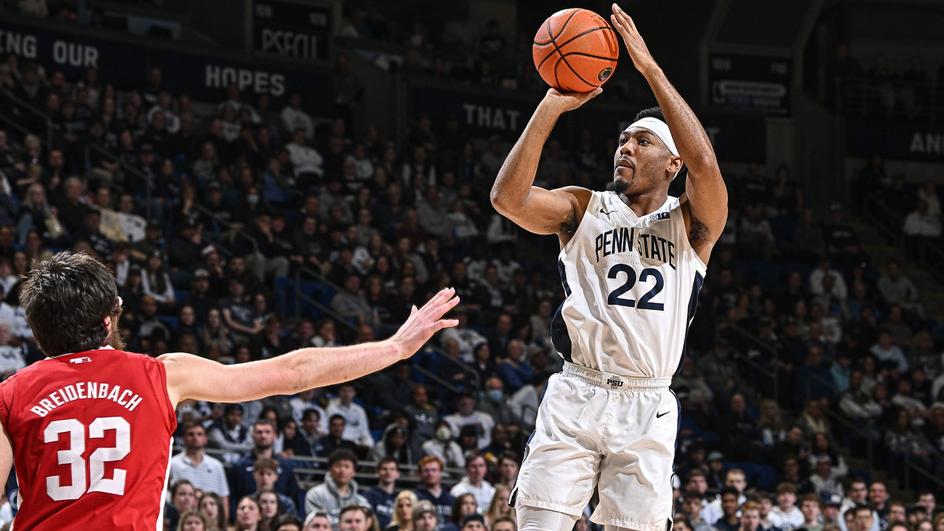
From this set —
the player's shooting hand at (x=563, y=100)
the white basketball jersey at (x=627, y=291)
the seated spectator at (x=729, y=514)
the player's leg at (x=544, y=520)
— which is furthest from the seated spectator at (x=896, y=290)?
the player's leg at (x=544, y=520)

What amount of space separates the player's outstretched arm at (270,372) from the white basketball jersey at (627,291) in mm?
1691

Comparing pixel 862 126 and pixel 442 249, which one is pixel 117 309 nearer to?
pixel 442 249

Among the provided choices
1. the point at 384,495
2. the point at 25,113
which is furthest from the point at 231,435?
the point at 25,113

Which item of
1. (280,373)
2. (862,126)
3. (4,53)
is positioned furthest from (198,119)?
(280,373)

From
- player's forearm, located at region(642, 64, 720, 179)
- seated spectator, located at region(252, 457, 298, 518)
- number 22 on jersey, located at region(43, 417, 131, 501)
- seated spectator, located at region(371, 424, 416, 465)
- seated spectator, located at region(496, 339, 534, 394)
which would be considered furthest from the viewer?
seated spectator, located at region(496, 339, 534, 394)

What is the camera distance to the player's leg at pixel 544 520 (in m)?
5.61

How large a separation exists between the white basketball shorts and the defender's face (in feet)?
2.94

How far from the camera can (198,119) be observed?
19906 millimetres

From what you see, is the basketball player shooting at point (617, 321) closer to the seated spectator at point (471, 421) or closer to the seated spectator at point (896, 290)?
the seated spectator at point (471, 421)

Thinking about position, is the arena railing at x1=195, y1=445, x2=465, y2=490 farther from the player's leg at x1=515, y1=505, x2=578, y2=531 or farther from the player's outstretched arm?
the player's outstretched arm

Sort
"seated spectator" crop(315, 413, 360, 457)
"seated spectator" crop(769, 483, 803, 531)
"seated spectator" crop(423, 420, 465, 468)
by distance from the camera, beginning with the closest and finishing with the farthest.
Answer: "seated spectator" crop(315, 413, 360, 457), "seated spectator" crop(769, 483, 803, 531), "seated spectator" crop(423, 420, 465, 468)

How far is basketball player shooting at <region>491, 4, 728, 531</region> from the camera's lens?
5.63 metres

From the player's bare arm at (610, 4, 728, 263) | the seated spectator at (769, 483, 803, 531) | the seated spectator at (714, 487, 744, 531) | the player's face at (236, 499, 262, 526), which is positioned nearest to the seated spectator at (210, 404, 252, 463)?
the player's face at (236, 499, 262, 526)

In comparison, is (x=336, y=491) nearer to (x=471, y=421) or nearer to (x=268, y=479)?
(x=268, y=479)
